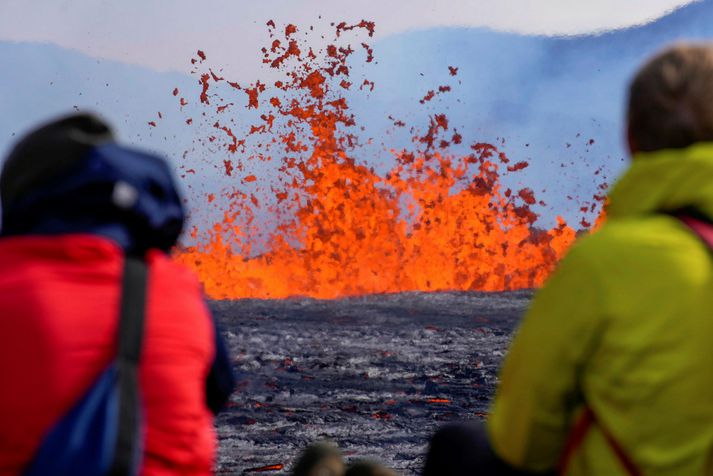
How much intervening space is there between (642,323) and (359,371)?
6.85 metres

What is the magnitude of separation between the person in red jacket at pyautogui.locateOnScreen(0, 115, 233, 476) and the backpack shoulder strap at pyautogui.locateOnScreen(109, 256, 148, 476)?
0.01m

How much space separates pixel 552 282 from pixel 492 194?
629 inches

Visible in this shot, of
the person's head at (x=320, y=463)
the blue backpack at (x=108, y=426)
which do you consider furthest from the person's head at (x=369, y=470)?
the blue backpack at (x=108, y=426)

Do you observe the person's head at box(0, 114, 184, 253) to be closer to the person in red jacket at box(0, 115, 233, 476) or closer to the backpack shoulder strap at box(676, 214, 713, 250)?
the person in red jacket at box(0, 115, 233, 476)

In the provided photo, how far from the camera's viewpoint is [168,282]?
161 cm

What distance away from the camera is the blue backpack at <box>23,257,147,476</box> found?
1473 mm

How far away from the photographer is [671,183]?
4.95ft

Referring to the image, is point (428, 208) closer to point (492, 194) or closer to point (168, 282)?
point (492, 194)

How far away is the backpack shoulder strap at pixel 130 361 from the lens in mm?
1501

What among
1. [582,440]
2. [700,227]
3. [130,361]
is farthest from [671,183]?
[130,361]

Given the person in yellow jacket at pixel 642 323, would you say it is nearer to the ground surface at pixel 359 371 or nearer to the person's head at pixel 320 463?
the person's head at pixel 320 463

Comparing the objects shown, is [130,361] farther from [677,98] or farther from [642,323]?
[677,98]

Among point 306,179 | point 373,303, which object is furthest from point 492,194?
point 373,303

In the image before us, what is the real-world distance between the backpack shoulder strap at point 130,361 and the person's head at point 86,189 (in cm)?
7
